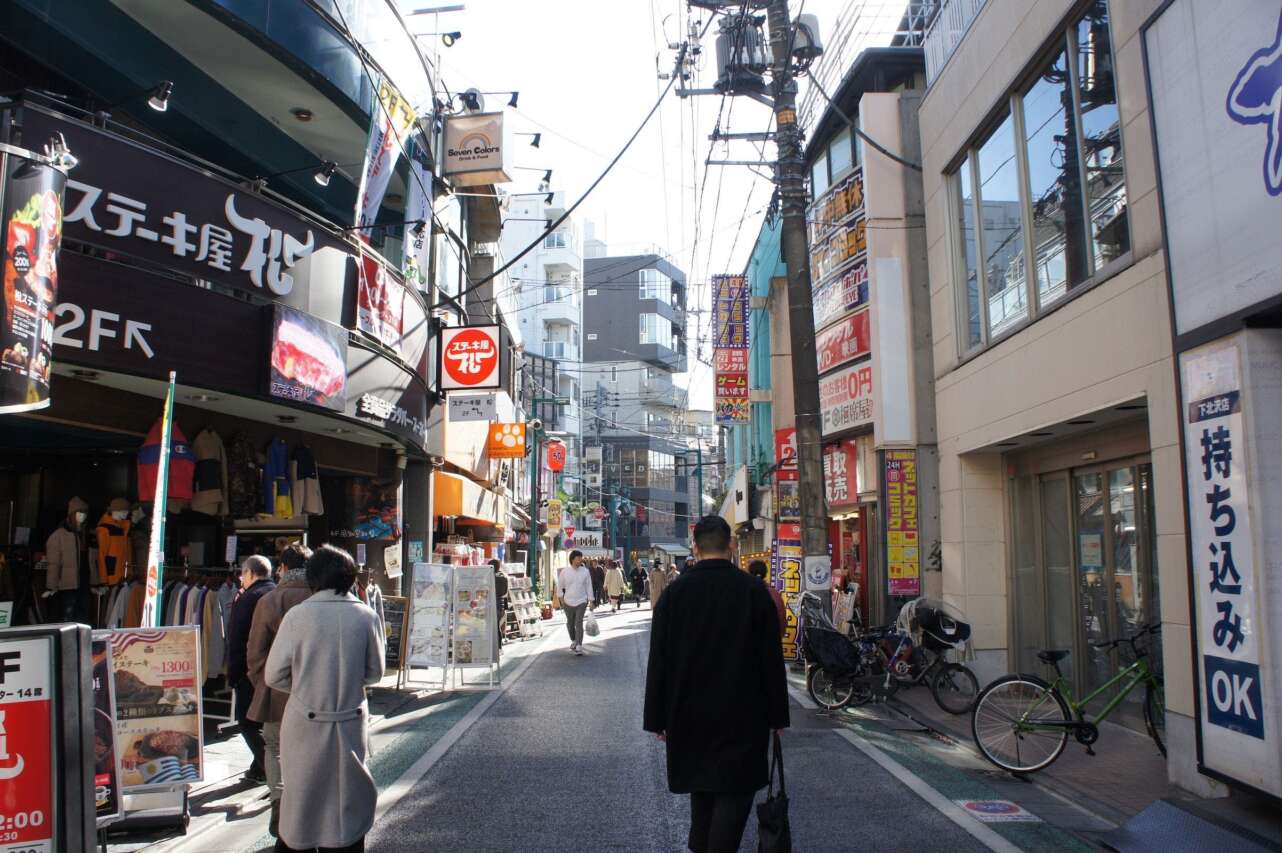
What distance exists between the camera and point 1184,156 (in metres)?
6.95

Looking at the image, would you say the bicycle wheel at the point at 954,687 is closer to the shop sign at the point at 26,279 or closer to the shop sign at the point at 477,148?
the shop sign at the point at 26,279

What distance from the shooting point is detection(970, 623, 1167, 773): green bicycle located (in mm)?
7594

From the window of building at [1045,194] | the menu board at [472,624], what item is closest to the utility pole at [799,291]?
the window of building at [1045,194]

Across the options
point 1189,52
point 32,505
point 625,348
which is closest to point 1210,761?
point 1189,52

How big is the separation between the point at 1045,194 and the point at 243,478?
9.32 meters

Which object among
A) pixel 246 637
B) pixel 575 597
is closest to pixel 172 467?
pixel 246 637

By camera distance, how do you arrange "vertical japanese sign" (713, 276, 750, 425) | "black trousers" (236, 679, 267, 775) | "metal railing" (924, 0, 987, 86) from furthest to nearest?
"vertical japanese sign" (713, 276, 750, 425), "metal railing" (924, 0, 987, 86), "black trousers" (236, 679, 267, 775)

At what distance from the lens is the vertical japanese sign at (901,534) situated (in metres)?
13.9

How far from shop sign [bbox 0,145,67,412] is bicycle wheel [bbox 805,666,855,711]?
800cm

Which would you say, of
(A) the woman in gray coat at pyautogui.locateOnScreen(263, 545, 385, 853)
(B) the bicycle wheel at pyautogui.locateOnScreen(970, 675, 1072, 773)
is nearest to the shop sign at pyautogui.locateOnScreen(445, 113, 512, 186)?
(B) the bicycle wheel at pyautogui.locateOnScreen(970, 675, 1072, 773)

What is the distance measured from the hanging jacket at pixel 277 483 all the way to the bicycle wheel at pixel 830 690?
6.39m

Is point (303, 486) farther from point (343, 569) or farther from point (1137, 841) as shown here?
point (1137, 841)

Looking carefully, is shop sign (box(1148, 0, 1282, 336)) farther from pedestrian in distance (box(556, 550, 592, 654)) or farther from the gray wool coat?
pedestrian in distance (box(556, 550, 592, 654))

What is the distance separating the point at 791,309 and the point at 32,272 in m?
8.99
